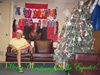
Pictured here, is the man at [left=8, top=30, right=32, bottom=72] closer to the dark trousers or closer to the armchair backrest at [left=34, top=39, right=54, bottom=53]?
the armchair backrest at [left=34, top=39, right=54, bottom=53]

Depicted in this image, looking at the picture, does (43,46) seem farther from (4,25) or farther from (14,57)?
(4,25)

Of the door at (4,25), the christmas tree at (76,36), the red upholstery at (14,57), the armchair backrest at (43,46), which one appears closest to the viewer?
the christmas tree at (76,36)

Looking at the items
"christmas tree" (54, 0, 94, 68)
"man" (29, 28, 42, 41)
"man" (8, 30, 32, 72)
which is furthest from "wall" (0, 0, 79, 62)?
"christmas tree" (54, 0, 94, 68)

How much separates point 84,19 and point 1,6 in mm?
3477

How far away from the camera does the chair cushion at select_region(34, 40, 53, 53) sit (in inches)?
168

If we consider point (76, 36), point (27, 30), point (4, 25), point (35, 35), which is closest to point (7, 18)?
point (4, 25)

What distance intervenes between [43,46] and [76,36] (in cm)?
153

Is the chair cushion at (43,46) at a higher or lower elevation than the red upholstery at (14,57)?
higher

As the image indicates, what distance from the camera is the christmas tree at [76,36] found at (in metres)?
3.15

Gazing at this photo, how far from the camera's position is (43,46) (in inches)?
170

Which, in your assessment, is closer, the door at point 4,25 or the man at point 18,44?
the man at point 18,44

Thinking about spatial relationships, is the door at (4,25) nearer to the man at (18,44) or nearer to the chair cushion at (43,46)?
the man at (18,44)

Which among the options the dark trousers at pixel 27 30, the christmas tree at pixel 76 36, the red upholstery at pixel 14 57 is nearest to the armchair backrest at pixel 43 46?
the red upholstery at pixel 14 57

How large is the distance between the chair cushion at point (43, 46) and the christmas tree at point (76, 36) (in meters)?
0.98
